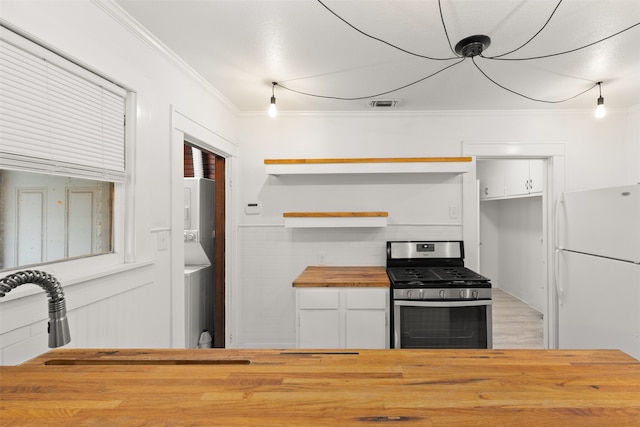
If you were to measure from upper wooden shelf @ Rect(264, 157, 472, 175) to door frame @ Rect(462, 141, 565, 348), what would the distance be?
1.17 feet

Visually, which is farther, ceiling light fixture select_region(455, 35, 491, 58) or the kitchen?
the kitchen

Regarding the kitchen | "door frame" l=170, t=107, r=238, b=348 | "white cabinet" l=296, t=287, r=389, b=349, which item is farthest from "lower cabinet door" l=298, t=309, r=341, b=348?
"door frame" l=170, t=107, r=238, b=348

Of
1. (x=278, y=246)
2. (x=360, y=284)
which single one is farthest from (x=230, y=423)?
(x=278, y=246)

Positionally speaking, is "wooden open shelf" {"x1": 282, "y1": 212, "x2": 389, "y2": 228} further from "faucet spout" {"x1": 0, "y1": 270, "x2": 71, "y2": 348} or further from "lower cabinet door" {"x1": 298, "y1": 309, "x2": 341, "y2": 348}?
"faucet spout" {"x1": 0, "y1": 270, "x2": 71, "y2": 348}

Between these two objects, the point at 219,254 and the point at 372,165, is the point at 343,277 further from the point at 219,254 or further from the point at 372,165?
the point at 219,254

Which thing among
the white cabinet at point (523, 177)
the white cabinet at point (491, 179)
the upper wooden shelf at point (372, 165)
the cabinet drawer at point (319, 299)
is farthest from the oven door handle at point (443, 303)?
the white cabinet at point (491, 179)

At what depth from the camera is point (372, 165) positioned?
2.99m

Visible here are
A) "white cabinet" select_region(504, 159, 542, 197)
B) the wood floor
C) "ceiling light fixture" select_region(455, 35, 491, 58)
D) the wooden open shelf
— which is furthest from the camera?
"white cabinet" select_region(504, 159, 542, 197)

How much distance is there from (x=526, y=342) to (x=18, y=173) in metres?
4.16

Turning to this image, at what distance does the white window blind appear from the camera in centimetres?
114

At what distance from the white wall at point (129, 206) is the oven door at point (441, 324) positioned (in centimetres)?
162

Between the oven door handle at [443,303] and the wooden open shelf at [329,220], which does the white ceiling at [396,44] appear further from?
the oven door handle at [443,303]

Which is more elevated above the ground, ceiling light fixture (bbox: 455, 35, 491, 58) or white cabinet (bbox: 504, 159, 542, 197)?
ceiling light fixture (bbox: 455, 35, 491, 58)

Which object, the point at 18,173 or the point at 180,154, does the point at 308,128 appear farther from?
the point at 18,173
